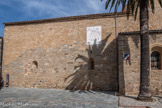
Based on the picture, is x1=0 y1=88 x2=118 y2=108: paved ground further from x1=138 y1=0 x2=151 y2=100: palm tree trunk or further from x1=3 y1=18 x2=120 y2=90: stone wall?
x1=3 y1=18 x2=120 y2=90: stone wall

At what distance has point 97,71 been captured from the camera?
10.7m

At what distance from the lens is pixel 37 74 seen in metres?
11.9

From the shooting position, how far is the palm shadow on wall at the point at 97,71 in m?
10.4

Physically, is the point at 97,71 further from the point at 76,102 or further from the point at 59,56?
the point at 76,102

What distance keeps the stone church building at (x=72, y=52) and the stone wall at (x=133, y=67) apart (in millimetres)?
58

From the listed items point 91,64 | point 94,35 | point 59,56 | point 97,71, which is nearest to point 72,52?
point 59,56

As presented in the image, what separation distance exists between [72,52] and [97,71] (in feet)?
8.03

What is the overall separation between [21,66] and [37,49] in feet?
6.83

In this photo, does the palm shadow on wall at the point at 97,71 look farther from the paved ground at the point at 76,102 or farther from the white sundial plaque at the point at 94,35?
the paved ground at the point at 76,102

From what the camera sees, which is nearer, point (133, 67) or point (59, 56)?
point (133, 67)

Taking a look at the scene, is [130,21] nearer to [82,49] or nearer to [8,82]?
[82,49]

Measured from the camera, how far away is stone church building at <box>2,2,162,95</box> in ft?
33.8

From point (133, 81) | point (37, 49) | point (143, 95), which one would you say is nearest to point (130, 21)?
point (133, 81)

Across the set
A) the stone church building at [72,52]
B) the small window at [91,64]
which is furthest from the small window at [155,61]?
the small window at [91,64]
